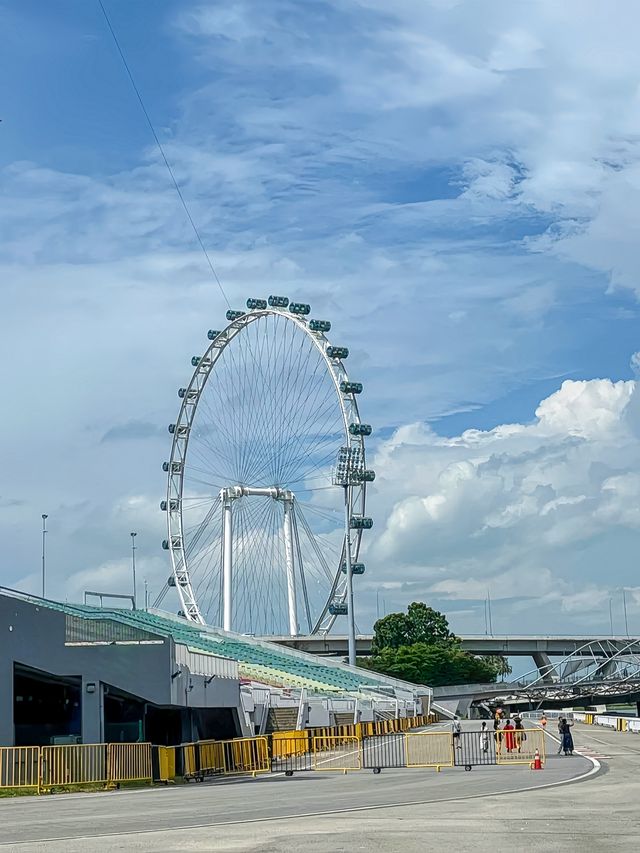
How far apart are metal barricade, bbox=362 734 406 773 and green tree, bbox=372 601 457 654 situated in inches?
3222

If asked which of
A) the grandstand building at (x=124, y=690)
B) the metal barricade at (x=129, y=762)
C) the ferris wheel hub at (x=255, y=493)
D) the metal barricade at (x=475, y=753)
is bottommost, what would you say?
the metal barricade at (x=475, y=753)

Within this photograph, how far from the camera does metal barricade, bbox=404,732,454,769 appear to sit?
38.9 meters

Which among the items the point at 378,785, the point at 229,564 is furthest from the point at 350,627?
the point at 378,785

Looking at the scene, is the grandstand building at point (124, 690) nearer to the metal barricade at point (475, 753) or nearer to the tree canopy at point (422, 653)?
the metal barricade at point (475, 753)

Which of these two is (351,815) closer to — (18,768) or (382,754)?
(18,768)

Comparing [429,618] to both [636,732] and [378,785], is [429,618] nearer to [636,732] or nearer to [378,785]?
[636,732]

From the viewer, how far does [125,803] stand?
2733 centimetres

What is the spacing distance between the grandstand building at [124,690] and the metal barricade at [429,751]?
596cm

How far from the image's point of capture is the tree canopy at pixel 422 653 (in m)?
122

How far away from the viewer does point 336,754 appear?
1781 inches

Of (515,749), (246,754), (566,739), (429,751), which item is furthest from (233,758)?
(515,749)

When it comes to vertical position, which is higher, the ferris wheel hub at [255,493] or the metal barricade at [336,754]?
the ferris wheel hub at [255,493]

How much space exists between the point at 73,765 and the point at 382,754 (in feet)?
44.9

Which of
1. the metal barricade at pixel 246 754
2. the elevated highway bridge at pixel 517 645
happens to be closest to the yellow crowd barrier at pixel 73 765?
the metal barricade at pixel 246 754
